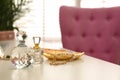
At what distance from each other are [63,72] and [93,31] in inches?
47.4

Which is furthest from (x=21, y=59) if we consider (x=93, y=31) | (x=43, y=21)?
(x=43, y=21)

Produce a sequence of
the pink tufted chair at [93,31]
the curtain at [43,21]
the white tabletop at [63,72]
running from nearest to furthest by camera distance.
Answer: the white tabletop at [63,72], the pink tufted chair at [93,31], the curtain at [43,21]

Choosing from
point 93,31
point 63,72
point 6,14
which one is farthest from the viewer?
point 6,14

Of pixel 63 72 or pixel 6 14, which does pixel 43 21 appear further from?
pixel 63 72

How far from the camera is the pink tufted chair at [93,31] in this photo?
6.72ft

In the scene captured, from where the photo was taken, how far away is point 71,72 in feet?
3.18

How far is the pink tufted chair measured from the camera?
205cm

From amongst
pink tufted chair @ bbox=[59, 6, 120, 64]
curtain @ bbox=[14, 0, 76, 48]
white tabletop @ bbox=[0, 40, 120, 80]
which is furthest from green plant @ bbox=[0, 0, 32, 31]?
white tabletop @ bbox=[0, 40, 120, 80]

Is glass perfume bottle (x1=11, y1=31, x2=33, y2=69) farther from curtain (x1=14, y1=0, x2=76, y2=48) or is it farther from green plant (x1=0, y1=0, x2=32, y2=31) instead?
curtain (x1=14, y1=0, x2=76, y2=48)

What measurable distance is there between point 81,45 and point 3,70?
47.6 inches

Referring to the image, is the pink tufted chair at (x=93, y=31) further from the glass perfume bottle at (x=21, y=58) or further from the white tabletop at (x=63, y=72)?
the glass perfume bottle at (x=21, y=58)

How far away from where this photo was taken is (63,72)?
963 mm

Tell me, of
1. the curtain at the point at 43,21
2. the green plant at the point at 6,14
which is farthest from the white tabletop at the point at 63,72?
the curtain at the point at 43,21

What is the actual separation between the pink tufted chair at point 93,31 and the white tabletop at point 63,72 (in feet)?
3.03
